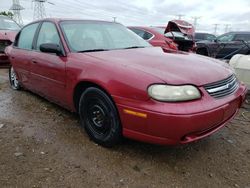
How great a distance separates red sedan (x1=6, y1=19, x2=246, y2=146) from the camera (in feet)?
7.88

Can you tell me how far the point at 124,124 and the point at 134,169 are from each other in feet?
1.49

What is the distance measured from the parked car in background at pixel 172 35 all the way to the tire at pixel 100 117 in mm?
4198

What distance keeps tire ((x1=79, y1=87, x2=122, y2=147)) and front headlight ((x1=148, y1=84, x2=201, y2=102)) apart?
19.7 inches

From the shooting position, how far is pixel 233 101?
2787mm

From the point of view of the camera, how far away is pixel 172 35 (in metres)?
7.23

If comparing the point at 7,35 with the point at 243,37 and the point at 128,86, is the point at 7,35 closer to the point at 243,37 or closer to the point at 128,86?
the point at 128,86

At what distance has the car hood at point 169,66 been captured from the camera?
2.53 m

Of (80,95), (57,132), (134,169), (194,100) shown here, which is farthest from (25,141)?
(194,100)

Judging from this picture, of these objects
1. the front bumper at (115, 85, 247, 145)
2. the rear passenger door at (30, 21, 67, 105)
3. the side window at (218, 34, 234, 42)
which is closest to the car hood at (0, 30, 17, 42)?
the rear passenger door at (30, 21, 67, 105)

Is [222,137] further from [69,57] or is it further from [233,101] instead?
[69,57]

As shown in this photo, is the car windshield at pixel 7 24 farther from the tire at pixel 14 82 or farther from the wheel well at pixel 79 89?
the wheel well at pixel 79 89

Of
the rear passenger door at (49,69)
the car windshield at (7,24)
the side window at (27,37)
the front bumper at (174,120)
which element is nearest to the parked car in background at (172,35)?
the side window at (27,37)

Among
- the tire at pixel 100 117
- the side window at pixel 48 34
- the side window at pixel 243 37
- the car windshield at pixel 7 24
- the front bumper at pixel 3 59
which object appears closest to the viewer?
the tire at pixel 100 117

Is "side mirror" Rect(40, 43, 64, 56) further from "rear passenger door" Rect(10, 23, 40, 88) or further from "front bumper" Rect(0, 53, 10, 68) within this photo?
"front bumper" Rect(0, 53, 10, 68)
